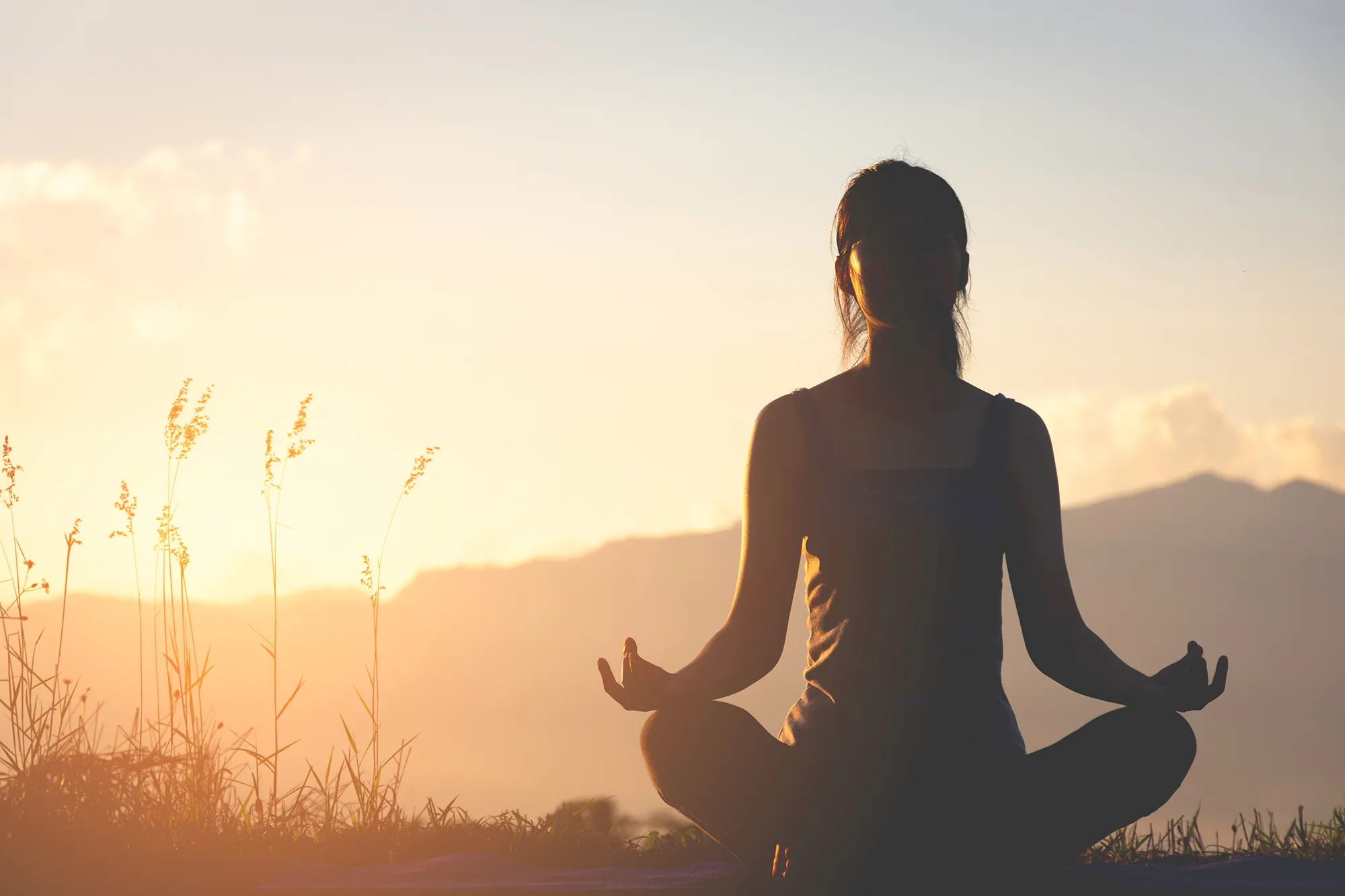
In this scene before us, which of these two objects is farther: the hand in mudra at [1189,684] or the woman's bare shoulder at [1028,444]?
the woman's bare shoulder at [1028,444]

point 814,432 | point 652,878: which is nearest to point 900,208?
point 814,432

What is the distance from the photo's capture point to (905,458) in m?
2.66

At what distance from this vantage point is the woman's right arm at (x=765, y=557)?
2621 millimetres

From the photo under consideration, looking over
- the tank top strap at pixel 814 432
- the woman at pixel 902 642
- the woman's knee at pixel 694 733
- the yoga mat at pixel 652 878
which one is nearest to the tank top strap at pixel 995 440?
the woman at pixel 902 642

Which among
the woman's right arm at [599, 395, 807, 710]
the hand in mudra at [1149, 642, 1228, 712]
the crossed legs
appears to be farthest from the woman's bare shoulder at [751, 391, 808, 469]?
the hand in mudra at [1149, 642, 1228, 712]

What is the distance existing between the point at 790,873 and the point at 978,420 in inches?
46.6

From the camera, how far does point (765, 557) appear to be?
270cm

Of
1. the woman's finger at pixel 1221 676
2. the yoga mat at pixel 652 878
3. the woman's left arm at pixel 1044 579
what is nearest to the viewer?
the woman's finger at pixel 1221 676

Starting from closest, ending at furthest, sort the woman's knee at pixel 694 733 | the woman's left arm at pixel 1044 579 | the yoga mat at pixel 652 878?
the woman's knee at pixel 694 733 < the woman's left arm at pixel 1044 579 < the yoga mat at pixel 652 878

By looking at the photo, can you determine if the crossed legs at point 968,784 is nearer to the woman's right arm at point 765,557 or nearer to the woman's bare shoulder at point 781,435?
the woman's right arm at point 765,557

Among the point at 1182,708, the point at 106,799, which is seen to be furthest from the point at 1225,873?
the point at 106,799

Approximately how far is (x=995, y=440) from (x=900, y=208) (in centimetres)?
61

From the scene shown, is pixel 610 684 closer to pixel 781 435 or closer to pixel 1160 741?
pixel 781 435

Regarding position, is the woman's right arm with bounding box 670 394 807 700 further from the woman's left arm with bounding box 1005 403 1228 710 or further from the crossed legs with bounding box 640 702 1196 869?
the woman's left arm with bounding box 1005 403 1228 710
